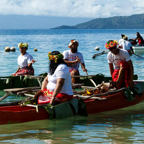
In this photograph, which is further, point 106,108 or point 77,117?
point 106,108

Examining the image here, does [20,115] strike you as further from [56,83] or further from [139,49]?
[139,49]

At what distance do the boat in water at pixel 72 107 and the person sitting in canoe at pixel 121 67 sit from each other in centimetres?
26

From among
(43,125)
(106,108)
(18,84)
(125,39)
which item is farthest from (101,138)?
(125,39)

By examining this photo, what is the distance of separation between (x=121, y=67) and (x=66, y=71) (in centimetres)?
266

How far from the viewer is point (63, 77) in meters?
9.77

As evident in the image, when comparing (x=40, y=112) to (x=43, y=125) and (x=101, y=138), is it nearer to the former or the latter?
(x=43, y=125)

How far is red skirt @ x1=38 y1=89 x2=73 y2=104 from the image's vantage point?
1023 centimetres

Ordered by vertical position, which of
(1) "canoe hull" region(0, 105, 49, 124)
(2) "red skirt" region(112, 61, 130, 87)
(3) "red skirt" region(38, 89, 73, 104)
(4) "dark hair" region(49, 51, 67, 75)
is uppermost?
(4) "dark hair" region(49, 51, 67, 75)

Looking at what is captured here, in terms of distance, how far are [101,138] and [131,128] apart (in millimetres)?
1330

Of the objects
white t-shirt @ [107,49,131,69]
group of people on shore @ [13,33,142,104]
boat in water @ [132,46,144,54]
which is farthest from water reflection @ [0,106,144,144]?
boat in water @ [132,46,144,54]

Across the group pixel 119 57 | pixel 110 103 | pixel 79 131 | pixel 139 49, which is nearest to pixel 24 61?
pixel 110 103

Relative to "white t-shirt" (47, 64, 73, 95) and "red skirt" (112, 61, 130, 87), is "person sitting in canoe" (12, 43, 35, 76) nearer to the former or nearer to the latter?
"red skirt" (112, 61, 130, 87)

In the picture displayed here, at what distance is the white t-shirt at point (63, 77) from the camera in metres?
9.73

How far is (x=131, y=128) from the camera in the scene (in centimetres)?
1017
